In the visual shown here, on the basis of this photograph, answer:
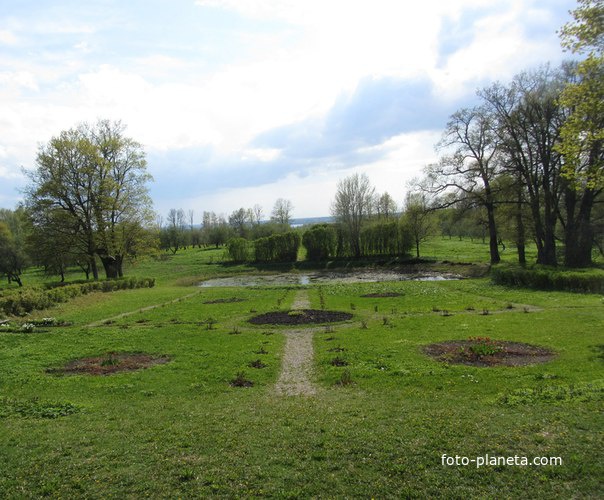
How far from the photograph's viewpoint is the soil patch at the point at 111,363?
12.4m

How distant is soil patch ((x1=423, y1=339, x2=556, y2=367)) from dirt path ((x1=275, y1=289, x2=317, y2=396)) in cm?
415

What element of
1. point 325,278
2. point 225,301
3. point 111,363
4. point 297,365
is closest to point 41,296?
point 225,301

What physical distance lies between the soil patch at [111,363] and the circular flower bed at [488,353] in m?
9.47

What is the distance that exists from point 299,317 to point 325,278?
26.0 m

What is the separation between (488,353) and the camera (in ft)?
39.4

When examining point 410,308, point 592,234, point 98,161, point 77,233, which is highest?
point 98,161

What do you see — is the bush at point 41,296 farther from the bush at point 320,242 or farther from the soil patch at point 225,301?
the bush at point 320,242

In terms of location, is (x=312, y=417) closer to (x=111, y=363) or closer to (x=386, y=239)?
(x=111, y=363)

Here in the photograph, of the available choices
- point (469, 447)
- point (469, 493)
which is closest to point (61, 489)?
point (469, 493)

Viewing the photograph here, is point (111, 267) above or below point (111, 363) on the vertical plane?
above

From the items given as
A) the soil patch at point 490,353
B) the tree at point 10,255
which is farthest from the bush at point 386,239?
the tree at point 10,255

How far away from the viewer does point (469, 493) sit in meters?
5.40

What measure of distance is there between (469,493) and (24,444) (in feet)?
26.0

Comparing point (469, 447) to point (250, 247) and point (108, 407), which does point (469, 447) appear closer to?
point (108, 407)
